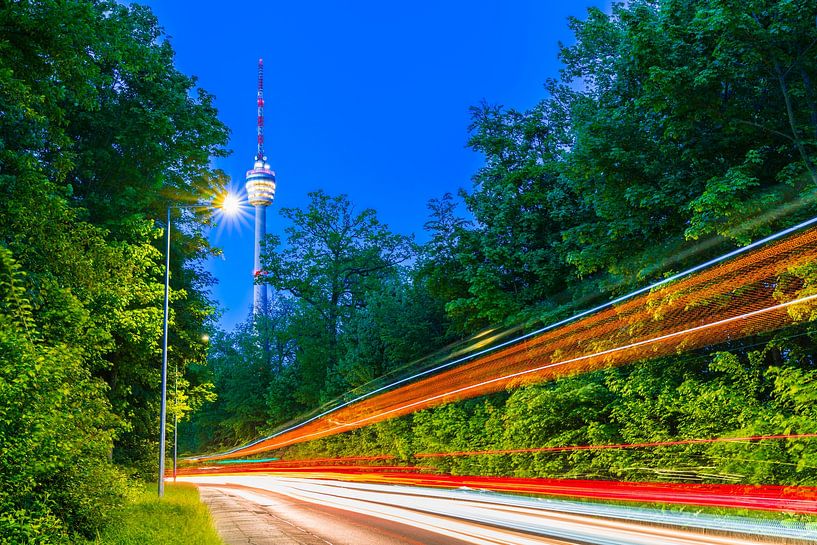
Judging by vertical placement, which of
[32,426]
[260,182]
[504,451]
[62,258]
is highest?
[260,182]

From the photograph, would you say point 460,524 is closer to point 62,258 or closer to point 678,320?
point 678,320

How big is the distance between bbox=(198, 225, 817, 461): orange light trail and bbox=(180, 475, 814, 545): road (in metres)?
4.80

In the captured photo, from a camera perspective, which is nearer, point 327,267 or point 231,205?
point 231,205

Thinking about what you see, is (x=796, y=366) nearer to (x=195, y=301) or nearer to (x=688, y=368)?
(x=688, y=368)

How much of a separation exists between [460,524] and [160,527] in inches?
252

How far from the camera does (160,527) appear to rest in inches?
583

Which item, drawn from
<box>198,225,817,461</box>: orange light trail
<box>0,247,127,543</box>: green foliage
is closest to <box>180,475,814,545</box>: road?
<box>0,247,127,543</box>: green foliage

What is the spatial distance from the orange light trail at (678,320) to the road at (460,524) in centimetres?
480

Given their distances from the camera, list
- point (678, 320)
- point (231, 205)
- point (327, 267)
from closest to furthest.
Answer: point (678, 320), point (231, 205), point (327, 267)

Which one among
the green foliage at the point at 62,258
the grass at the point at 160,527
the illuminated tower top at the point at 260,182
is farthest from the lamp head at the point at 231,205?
the illuminated tower top at the point at 260,182

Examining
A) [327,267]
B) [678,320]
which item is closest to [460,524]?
[678,320]

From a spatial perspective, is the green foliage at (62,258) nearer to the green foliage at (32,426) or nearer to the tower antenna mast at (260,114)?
the green foliage at (32,426)

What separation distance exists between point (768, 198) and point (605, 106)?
767 cm

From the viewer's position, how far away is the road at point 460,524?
1198 cm
